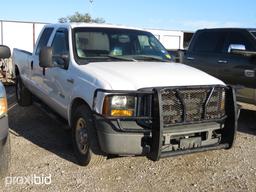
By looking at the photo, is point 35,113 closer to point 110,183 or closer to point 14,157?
point 14,157

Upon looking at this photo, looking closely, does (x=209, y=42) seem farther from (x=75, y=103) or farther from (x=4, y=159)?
(x=4, y=159)

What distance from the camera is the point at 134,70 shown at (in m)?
5.14

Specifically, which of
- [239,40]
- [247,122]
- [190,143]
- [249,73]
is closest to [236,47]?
[239,40]

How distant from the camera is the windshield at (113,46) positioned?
19.1 feet

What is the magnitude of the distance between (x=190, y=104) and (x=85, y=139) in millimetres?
1419

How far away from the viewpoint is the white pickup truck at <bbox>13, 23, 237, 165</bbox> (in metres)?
4.56

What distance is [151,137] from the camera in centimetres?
459

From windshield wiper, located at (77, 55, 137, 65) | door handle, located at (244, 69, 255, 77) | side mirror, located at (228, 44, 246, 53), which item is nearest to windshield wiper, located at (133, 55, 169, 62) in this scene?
windshield wiper, located at (77, 55, 137, 65)

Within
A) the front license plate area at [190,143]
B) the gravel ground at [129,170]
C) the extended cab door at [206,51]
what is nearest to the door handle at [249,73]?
the extended cab door at [206,51]

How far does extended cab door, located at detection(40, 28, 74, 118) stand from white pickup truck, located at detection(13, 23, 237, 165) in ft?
0.05

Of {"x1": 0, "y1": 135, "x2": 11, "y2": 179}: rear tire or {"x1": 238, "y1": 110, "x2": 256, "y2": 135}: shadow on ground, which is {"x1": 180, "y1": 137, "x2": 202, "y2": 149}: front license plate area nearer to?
{"x1": 0, "y1": 135, "x2": 11, "y2": 179}: rear tire

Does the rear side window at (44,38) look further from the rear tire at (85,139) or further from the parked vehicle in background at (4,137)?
the parked vehicle in background at (4,137)

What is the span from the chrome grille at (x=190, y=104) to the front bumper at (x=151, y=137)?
0.28 ft

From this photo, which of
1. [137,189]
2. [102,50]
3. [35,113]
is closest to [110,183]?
[137,189]
